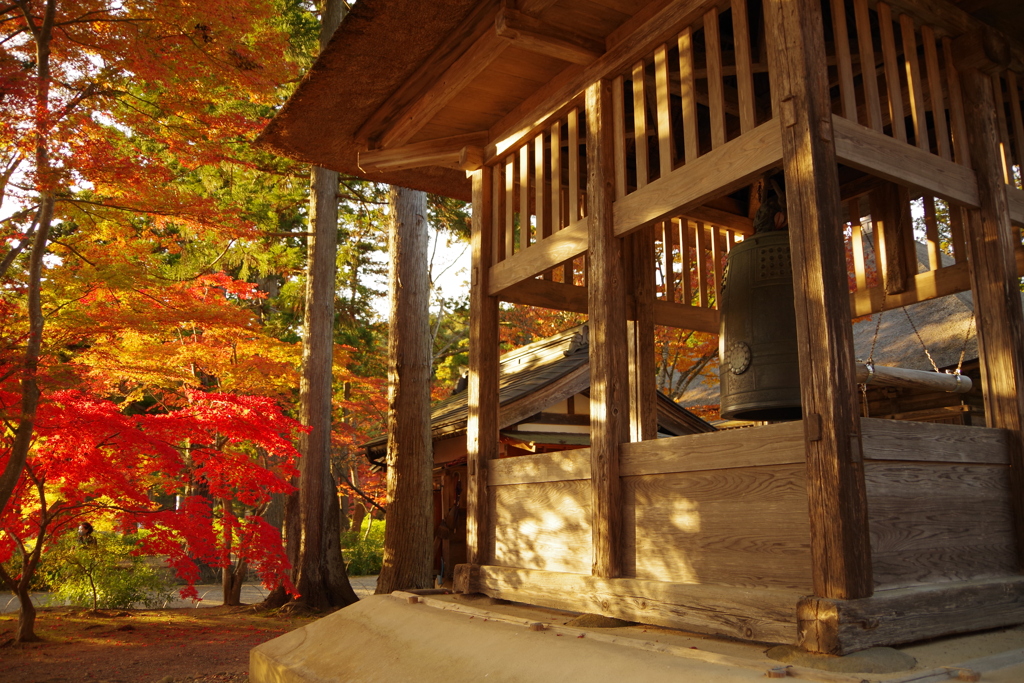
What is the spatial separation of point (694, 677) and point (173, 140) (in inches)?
483

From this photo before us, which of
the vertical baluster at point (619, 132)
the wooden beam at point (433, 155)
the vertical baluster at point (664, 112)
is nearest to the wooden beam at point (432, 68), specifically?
the wooden beam at point (433, 155)

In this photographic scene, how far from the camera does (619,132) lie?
479cm

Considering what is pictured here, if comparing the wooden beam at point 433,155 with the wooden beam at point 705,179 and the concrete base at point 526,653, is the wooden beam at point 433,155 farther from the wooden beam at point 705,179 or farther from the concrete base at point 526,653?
the concrete base at point 526,653

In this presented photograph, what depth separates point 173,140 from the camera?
12.6 meters

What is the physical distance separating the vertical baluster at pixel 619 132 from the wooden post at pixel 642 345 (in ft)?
3.99

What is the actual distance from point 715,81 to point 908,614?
2.66 metres

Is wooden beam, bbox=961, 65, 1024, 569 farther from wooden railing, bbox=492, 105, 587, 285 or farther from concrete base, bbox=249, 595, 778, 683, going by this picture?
wooden railing, bbox=492, 105, 587, 285

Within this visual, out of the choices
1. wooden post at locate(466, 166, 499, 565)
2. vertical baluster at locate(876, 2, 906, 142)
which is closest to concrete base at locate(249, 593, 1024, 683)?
wooden post at locate(466, 166, 499, 565)

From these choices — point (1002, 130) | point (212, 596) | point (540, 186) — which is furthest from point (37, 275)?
point (212, 596)

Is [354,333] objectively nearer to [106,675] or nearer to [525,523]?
[106,675]

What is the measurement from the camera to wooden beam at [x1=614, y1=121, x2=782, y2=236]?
143 inches

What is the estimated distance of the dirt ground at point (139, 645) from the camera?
8.56 metres

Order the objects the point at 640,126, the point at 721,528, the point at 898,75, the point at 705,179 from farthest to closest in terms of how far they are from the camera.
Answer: the point at 640,126 < the point at 898,75 < the point at 705,179 < the point at 721,528

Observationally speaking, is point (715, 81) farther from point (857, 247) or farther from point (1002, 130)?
point (857, 247)
